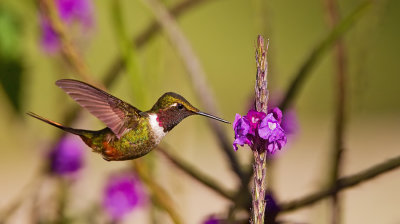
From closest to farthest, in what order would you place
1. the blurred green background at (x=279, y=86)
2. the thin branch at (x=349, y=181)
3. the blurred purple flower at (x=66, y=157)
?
the thin branch at (x=349, y=181)
the blurred purple flower at (x=66, y=157)
the blurred green background at (x=279, y=86)

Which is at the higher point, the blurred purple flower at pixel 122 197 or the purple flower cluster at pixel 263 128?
the blurred purple flower at pixel 122 197

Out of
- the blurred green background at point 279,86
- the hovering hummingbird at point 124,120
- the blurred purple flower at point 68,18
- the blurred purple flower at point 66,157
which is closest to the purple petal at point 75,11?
the blurred purple flower at point 68,18

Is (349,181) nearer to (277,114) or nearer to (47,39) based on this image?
(277,114)

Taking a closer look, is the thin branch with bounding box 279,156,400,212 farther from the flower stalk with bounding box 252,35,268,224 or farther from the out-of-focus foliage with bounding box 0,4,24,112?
the out-of-focus foliage with bounding box 0,4,24,112

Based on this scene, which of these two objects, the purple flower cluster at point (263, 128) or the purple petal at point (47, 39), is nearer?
the purple flower cluster at point (263, 128)

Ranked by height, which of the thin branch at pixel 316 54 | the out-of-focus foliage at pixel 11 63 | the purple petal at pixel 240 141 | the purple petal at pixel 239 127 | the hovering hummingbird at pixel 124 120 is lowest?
the purple petal at pixel 240 141

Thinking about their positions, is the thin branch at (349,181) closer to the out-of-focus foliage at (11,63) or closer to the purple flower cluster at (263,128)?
the purple flower cluster at (263,128)

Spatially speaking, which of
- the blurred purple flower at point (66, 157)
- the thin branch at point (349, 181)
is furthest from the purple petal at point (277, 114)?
the blurred purple flower at point (66, 157)

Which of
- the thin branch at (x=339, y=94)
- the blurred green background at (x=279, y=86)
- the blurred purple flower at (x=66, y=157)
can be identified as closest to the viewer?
the thin branch at (x=339, y=94)
